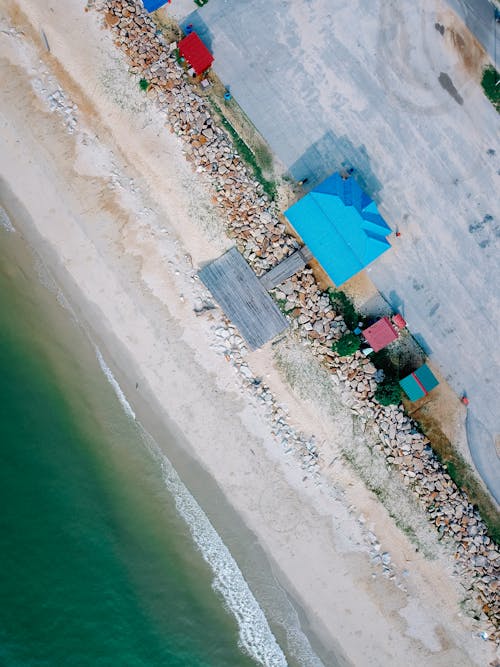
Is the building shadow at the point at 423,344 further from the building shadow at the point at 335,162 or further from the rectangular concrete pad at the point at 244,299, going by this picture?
the building shadow at the point at 335,162

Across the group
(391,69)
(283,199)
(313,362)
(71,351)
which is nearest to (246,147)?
(283,199)

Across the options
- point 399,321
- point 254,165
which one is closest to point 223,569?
point 399,321

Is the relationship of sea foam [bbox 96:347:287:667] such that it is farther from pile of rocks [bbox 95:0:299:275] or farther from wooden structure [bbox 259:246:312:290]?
pile of rocks [bbox 95:0:299:275]

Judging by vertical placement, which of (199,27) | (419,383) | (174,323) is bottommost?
(419,383)

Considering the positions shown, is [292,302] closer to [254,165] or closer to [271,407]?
[271,407]

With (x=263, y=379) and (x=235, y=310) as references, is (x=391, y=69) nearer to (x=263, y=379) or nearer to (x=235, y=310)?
(x=235, y=310)

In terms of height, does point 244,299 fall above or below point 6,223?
below

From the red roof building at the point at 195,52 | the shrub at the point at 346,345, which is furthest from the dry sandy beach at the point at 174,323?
the red roof building at the point at 195,52
